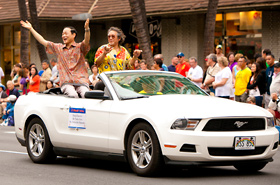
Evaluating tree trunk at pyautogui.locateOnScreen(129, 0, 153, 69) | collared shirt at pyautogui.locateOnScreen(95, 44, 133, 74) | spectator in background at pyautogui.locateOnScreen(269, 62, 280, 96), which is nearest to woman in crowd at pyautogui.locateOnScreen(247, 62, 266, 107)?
spectator in background at pyautogui.locateOnScreen(269, 62, 280, 96)

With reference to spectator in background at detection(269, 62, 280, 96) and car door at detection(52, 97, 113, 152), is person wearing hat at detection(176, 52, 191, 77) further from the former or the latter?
car door at detection(52, 97, 113, 152)

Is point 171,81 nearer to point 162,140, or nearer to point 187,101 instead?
point 187,101

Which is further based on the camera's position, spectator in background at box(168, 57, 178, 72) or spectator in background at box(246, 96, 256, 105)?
spectator in background at box(168, 57, 178, 72)

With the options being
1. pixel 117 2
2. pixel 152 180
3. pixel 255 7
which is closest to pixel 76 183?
pixel 152 180

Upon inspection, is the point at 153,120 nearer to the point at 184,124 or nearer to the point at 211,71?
the point at 184,124

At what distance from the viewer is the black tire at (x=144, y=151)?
8.02 metres

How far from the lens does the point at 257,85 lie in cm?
1559

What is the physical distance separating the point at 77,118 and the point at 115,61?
6.61ft

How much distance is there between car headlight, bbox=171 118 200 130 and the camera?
7.86 metres

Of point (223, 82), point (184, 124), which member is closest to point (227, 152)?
point (184, 124)

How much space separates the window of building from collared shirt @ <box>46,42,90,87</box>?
1409 centimetres

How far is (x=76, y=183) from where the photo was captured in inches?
316

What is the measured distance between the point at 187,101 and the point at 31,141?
3150 millimetres

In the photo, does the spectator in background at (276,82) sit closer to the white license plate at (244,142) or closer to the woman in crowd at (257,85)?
the woman in crowd at (257,85)
